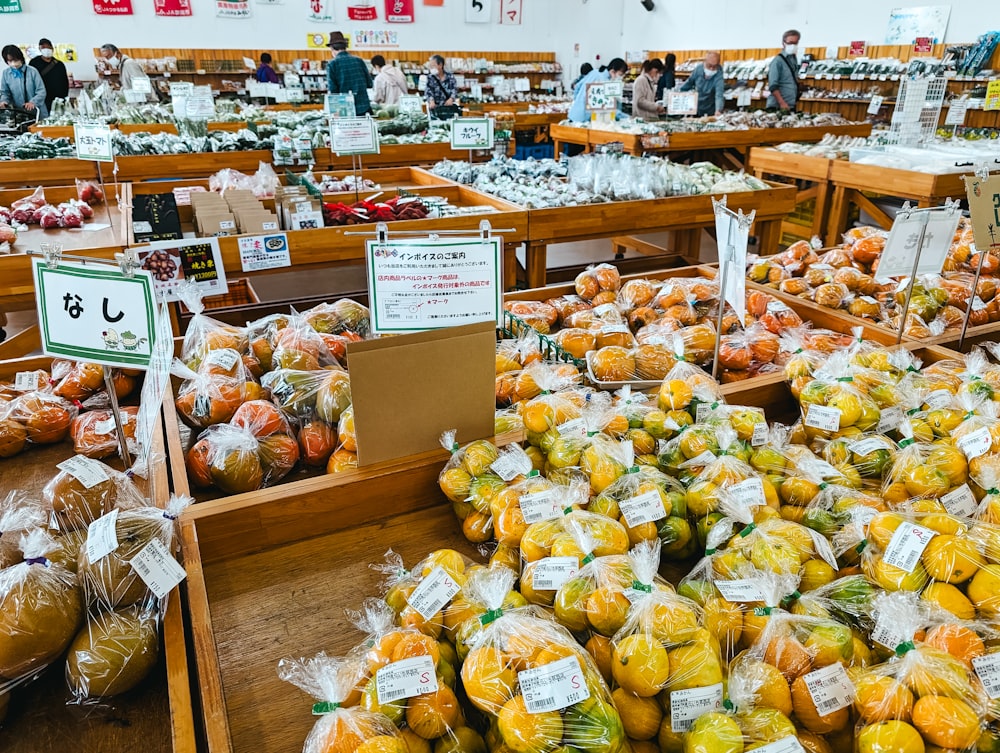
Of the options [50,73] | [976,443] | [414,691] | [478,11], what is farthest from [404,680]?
[478,11]

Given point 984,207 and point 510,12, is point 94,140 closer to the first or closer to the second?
point 984,207

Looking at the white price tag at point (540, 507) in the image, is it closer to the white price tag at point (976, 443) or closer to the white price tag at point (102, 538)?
the white price tag at point (102, 538)

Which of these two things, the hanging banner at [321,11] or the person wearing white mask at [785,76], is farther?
the hanging banner at [321,11]

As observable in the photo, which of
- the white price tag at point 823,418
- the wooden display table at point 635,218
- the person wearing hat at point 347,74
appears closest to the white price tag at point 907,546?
the white price tag at point 823,418

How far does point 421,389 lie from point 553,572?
509 mm

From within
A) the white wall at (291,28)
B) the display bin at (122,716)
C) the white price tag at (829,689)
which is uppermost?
the white wall at (291,28)

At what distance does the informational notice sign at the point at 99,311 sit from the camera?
4.21 ft

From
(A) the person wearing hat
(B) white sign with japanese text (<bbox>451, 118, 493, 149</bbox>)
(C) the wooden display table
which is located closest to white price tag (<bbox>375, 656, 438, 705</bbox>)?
(C) the wooden display table

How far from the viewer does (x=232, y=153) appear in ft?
16.9

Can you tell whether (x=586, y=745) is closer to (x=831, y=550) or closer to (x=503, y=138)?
(x=831, y=550)

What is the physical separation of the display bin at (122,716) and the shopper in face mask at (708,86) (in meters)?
8.91

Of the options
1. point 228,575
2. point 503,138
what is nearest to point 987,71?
point 503,138

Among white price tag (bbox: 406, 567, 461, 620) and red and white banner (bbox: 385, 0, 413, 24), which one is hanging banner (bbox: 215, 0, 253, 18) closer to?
red and white banner (bbox: 385, 0, 413, 24)

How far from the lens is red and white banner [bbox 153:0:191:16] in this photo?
10.2m
